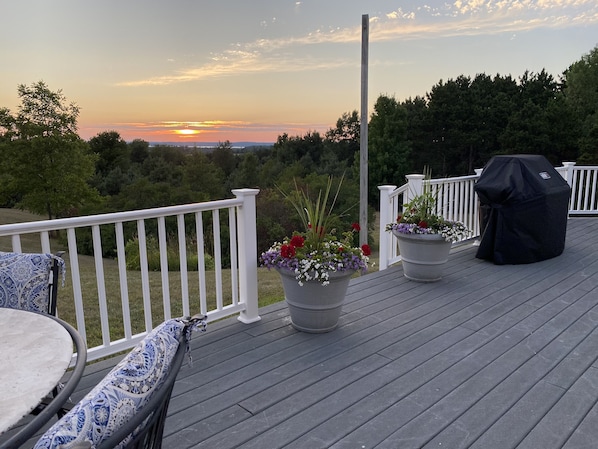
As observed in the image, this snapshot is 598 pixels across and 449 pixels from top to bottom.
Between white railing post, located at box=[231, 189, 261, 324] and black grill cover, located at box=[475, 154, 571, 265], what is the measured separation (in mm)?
2756

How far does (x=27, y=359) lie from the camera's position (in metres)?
1.18

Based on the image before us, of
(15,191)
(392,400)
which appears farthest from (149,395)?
(15,191)

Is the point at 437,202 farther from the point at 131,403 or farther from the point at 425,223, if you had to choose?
the point at 131,403

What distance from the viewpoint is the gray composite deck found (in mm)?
1955

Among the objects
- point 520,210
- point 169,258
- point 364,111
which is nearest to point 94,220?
point 520,210

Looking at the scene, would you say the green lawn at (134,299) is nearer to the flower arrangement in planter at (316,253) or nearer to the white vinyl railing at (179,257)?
the white vinyl railing at (179,257)

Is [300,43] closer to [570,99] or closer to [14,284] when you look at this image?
[14,284]

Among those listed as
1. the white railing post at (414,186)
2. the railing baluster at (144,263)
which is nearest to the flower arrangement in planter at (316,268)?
the railing baluster at (144,263)

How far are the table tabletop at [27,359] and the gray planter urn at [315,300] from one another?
1.74 metres

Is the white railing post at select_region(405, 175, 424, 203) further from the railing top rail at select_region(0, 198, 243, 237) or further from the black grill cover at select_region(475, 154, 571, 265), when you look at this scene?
the railing top rail at select_region(0, 198, 243, 237)

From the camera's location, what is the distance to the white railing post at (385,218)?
4.54m

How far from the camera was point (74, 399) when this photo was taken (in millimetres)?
2258

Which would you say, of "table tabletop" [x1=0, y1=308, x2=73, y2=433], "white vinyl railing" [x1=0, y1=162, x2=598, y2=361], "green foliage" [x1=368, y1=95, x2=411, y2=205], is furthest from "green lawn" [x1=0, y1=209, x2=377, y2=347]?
"green foliage" [x1=368, y1=95, x2=411, y2=205]

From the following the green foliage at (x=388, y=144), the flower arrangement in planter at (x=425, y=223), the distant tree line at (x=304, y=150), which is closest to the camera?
the flower arrangement in planter at (x=425, y=223)
